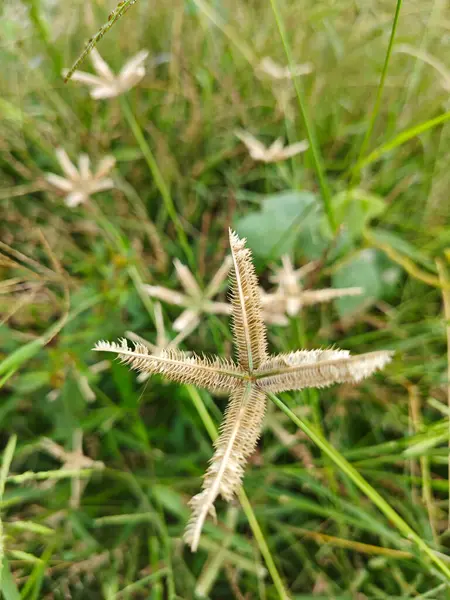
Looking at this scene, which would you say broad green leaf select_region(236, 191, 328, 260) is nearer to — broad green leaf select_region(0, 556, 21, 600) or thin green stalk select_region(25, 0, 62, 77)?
thin green stalk select_region(25, 0, 62, 77)

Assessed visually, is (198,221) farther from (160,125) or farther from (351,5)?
(351,5)

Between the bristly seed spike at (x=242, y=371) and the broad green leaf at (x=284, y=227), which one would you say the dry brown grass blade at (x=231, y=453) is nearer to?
the bristly seed spike at (x=242, y=371)

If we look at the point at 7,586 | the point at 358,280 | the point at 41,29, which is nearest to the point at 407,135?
the point at 358,280

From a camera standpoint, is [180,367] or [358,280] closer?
[180,367]

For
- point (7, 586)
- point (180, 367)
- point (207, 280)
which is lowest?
point (7, 586)

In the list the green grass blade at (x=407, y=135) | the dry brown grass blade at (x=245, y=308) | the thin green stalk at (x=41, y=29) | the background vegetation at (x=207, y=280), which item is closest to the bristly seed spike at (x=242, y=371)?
the dry brown grass blade at (x=245, y=308)

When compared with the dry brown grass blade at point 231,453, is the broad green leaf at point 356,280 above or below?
above

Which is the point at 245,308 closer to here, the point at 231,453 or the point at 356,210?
the point at 231,453

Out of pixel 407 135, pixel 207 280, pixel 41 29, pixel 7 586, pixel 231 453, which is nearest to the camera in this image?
pixel 231 453

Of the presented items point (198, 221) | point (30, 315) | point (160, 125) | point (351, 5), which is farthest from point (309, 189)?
point (30, 315)
